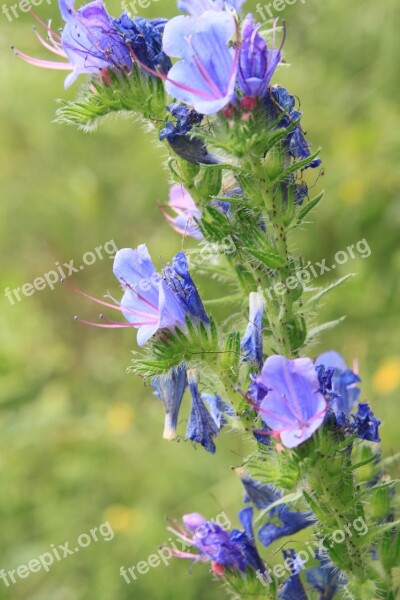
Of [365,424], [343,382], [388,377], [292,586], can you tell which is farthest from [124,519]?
[365,424]

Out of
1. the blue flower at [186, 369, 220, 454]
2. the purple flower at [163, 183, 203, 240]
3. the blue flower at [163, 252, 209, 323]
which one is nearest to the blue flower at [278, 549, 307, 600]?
the blue flower at [186, 369, 220, 454]

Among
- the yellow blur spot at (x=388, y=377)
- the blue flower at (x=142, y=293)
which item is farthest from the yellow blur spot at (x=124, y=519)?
the blue flower at (x=142, y=293)

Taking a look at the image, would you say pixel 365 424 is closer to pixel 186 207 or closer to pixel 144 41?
pixel 186 207

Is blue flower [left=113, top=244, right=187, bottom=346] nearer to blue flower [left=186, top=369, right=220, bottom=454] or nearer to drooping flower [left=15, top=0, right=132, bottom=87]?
blue flower [left=186, top=369, right=220, bottom=454]

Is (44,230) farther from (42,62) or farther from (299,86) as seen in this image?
(42,62)

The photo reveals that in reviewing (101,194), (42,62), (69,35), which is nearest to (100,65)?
(69,35)
